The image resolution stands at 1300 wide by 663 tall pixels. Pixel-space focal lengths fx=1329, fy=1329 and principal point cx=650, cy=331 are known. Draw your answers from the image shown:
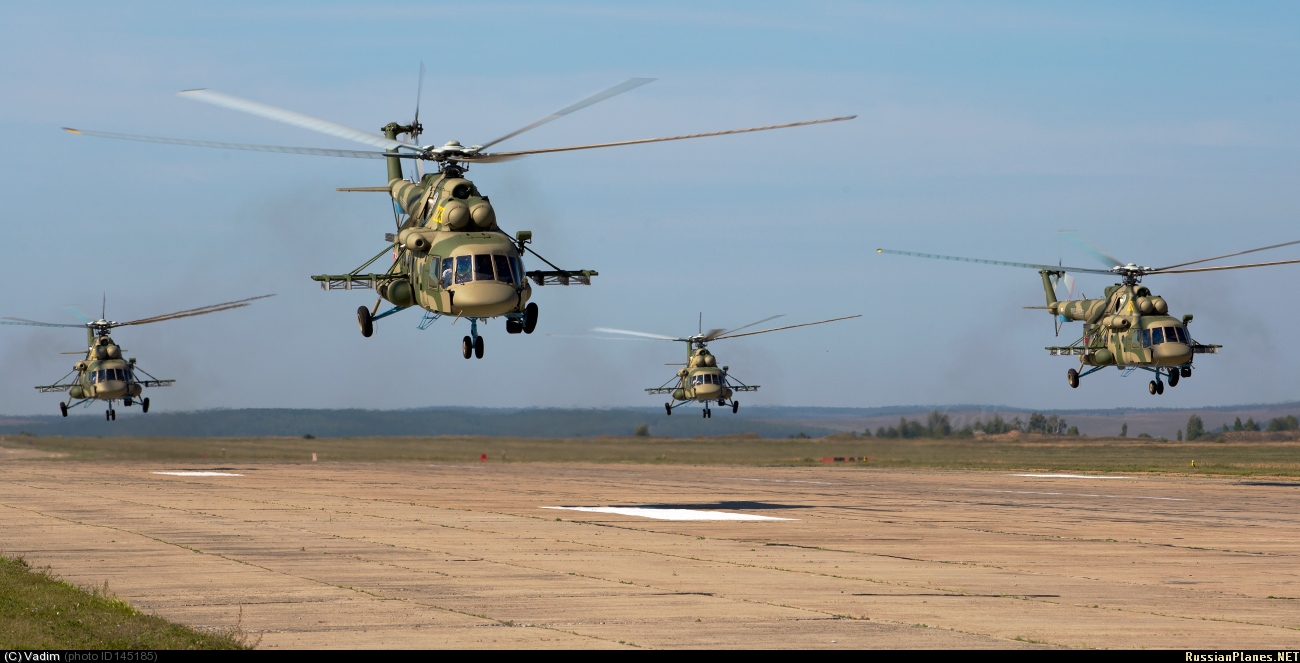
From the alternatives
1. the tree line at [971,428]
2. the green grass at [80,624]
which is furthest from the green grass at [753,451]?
the green grass at [80,624]

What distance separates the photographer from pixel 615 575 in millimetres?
21578

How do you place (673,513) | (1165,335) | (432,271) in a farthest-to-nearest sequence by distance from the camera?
(1165,335), (673,513), (432,271)

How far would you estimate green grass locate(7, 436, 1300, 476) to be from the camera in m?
82.2

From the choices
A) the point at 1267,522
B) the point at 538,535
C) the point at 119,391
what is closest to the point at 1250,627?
the point at 538,535

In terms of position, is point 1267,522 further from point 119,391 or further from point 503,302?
point 119,391

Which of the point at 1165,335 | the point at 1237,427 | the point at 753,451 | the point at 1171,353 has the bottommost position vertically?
the point at 753,451

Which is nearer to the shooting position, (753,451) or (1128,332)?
(1128,332)

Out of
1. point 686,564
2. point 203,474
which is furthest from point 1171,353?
point 203,474

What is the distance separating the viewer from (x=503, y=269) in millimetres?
32625

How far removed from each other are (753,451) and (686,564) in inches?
3151

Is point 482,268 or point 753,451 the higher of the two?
point 482,268

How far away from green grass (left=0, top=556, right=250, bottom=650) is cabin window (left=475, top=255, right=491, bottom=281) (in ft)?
46.1

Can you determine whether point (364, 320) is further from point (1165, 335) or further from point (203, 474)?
point (1165, 335)

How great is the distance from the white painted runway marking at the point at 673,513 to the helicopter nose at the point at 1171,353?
3034cm
